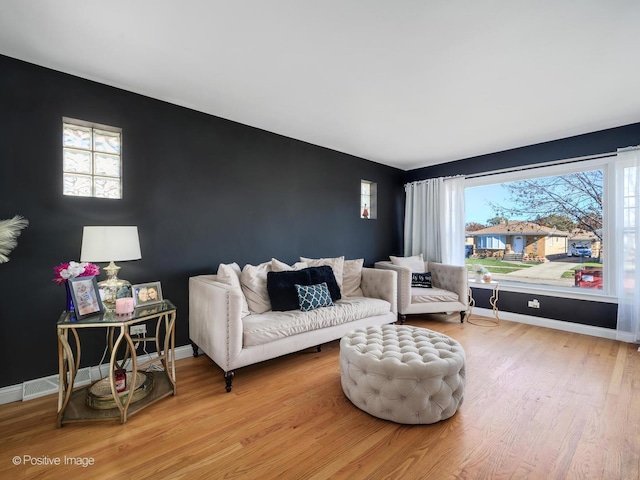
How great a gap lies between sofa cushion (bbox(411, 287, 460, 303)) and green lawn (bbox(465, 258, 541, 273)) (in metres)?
0.84

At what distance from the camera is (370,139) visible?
393cm

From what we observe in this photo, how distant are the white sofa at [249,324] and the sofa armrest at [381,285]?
0.76 ft

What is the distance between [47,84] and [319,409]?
319 centimetres

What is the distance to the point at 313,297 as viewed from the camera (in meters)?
2.96

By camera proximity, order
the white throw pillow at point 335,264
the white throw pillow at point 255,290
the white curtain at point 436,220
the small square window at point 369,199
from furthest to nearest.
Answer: the small square window at point 369,199 → the white curtain at point 436,220 → the white throw pillow at point 335,264 → the white throw pillow at point 255,290

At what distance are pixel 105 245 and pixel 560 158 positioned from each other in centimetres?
506

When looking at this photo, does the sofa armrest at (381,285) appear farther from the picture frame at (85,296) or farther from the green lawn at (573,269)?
the picture frame at (85,296)

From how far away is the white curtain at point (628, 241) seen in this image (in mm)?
3219

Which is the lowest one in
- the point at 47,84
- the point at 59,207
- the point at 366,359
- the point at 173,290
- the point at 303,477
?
the point at 303,477

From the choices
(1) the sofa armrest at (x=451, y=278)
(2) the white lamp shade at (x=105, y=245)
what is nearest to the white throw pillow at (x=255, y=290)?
(2) the white lamp shade at (x=105, y=245)

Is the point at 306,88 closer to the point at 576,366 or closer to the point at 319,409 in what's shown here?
the point at 319,409

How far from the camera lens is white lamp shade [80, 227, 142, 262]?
2.02 m

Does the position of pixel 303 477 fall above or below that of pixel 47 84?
below

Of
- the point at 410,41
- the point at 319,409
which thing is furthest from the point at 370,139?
the point at 319,409
